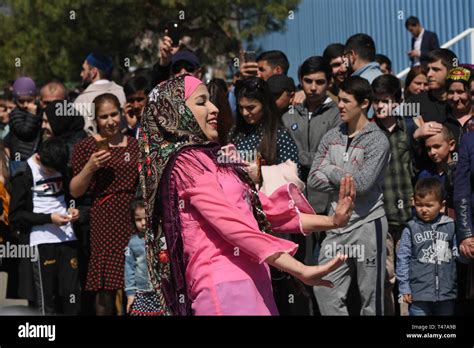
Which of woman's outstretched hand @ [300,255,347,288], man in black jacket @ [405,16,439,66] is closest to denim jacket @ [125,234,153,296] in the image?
woman's outstretched hand @ [300,255,347,288]

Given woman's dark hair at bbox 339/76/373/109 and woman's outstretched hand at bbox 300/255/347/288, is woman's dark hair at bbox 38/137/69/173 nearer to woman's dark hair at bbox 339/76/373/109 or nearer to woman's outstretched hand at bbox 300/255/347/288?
woman's dark hair at bbox 339/76/373/109

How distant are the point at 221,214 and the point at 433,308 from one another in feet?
10.9

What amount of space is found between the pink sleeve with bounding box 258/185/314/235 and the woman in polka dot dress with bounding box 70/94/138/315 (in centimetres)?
308

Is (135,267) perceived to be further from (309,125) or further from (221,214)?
(221,214)

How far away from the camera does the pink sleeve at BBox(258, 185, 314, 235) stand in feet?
16.6

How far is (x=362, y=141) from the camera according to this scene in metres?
7.48

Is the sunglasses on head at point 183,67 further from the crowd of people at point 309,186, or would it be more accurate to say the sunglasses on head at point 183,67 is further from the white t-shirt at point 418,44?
the white t-shirt at point 418,44

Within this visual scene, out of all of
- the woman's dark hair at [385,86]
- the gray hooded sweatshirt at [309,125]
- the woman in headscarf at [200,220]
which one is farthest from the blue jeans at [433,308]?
the woman in headscarf at [200,220]

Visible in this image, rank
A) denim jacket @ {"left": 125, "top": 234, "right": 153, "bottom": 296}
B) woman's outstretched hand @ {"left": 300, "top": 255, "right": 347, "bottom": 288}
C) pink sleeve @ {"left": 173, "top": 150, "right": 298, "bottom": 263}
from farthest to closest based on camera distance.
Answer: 1. denim jacket @ {"left": 125, "top": 234, "right": 153, "bottom": 296}
2. pink sleeve @ {"left": 173, "top": 150, "right": 298, "bottom": 263}
3. woman's outstretched hand @ {"left": 300, "top": 255, "right": 347, "bottom": 288}

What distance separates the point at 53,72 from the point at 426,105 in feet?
28.6

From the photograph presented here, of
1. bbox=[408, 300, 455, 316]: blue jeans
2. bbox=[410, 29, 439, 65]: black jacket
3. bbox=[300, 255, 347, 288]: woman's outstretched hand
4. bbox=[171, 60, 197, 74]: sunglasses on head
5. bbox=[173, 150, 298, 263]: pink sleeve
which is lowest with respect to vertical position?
bbox=[408, 300, 455, 316]: blue jeans

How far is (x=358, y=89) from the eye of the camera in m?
7.65

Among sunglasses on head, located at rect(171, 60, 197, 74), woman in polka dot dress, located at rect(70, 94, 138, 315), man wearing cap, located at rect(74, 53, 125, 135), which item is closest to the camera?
woman in polka dot dress, located at rect(70, 94, 138, 315)

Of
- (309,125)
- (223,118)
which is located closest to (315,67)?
(309,125)
